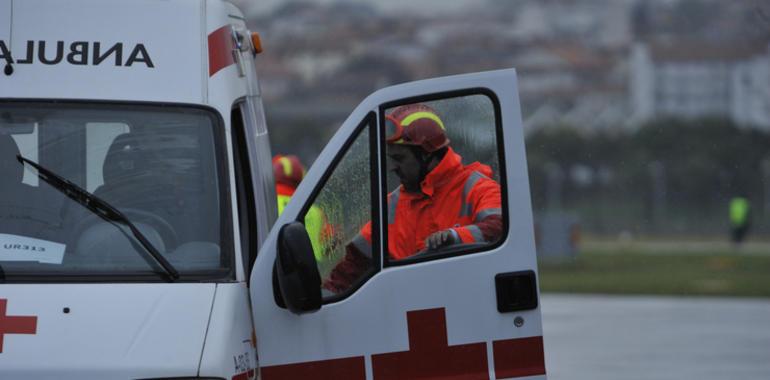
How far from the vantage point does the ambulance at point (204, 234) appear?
458 cm

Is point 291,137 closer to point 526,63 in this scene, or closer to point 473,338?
point 526,63

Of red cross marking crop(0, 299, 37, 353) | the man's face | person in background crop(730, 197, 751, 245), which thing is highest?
person in background crop(730, 197, 751, 245)

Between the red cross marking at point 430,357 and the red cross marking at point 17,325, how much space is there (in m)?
1.19

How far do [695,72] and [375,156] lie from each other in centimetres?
6121

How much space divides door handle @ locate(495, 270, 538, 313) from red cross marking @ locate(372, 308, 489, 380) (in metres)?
0.17

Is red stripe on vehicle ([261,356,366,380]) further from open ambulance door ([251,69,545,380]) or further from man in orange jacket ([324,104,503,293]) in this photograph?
man in orange jacket ([324,104,503,293])

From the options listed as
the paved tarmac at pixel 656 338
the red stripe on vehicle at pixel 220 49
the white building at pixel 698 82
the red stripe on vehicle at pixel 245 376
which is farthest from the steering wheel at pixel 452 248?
the white building at pixel 698 82

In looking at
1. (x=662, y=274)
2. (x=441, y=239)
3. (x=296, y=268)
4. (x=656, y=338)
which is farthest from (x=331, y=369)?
(x=662, y=274)

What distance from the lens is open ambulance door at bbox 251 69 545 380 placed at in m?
4.83

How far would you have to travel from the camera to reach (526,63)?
7706cm

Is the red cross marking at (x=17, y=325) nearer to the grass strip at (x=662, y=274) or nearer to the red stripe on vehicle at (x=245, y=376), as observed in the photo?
the red stripe on vehicle at (x=245, y=376)

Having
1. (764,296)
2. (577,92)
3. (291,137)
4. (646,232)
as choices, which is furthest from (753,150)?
(577,92)

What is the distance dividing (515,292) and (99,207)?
1.52 meters

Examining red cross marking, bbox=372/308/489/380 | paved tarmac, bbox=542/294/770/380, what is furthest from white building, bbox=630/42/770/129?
red cross marking, bbox=372/308/489/380
